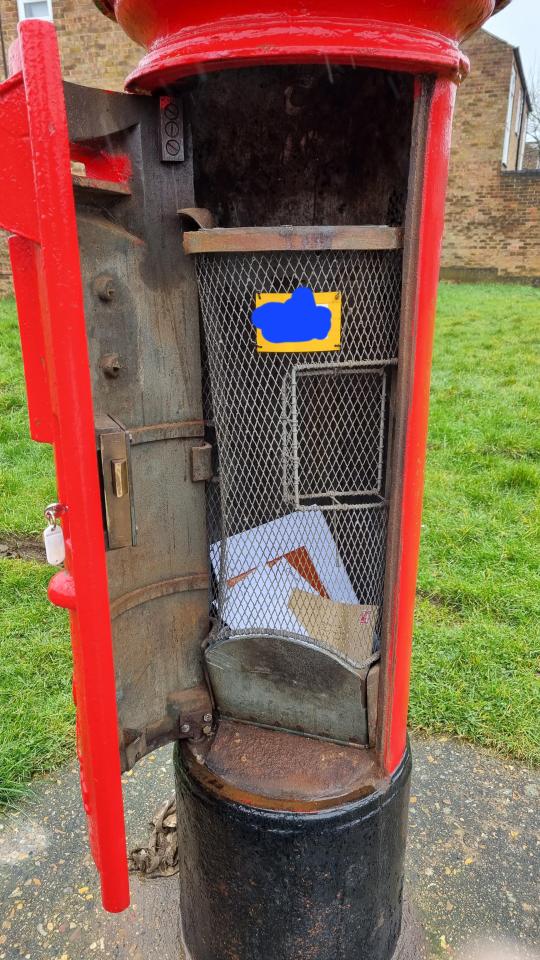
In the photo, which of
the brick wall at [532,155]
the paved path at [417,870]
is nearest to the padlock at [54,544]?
the paved path at [417,870]

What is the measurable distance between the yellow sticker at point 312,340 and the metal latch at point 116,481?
371 millimetres

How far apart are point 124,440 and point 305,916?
1.24 m

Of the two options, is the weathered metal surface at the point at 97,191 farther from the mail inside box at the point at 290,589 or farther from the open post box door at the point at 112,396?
the mail inside box at the point at 290,589

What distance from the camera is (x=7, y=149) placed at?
1.16 meters

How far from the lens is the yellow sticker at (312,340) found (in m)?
1.51

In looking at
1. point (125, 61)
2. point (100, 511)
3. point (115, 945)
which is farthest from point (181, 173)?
point (125, 61)

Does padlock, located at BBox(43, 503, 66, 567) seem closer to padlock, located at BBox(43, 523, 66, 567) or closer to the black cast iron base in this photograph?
padlock, located at BBox(43, 523, 66, 567)

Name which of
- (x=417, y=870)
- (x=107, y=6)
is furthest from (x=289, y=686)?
(x=107, y=6)

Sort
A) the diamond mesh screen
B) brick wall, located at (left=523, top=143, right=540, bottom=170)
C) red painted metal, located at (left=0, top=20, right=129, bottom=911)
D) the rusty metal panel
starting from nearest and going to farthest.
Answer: red painted metal, located at (left=0, top=20, right=129, bottom=911) → the rusty metal panel → the diamond mesh screen → brick wall, located at (left=523, top=143, right=540, bottom=170)

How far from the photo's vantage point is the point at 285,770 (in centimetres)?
174

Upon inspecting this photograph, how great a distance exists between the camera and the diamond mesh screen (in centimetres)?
157

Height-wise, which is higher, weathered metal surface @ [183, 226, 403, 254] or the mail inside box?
weathered metal surface @ [183, 226, 403, 254]

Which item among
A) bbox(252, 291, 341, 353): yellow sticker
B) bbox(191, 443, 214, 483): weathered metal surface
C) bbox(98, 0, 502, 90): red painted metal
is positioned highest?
bbox(98, 0, 502, 90): red painted metal

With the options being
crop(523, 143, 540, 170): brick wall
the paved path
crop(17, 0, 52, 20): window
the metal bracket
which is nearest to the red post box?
the metal bracket
